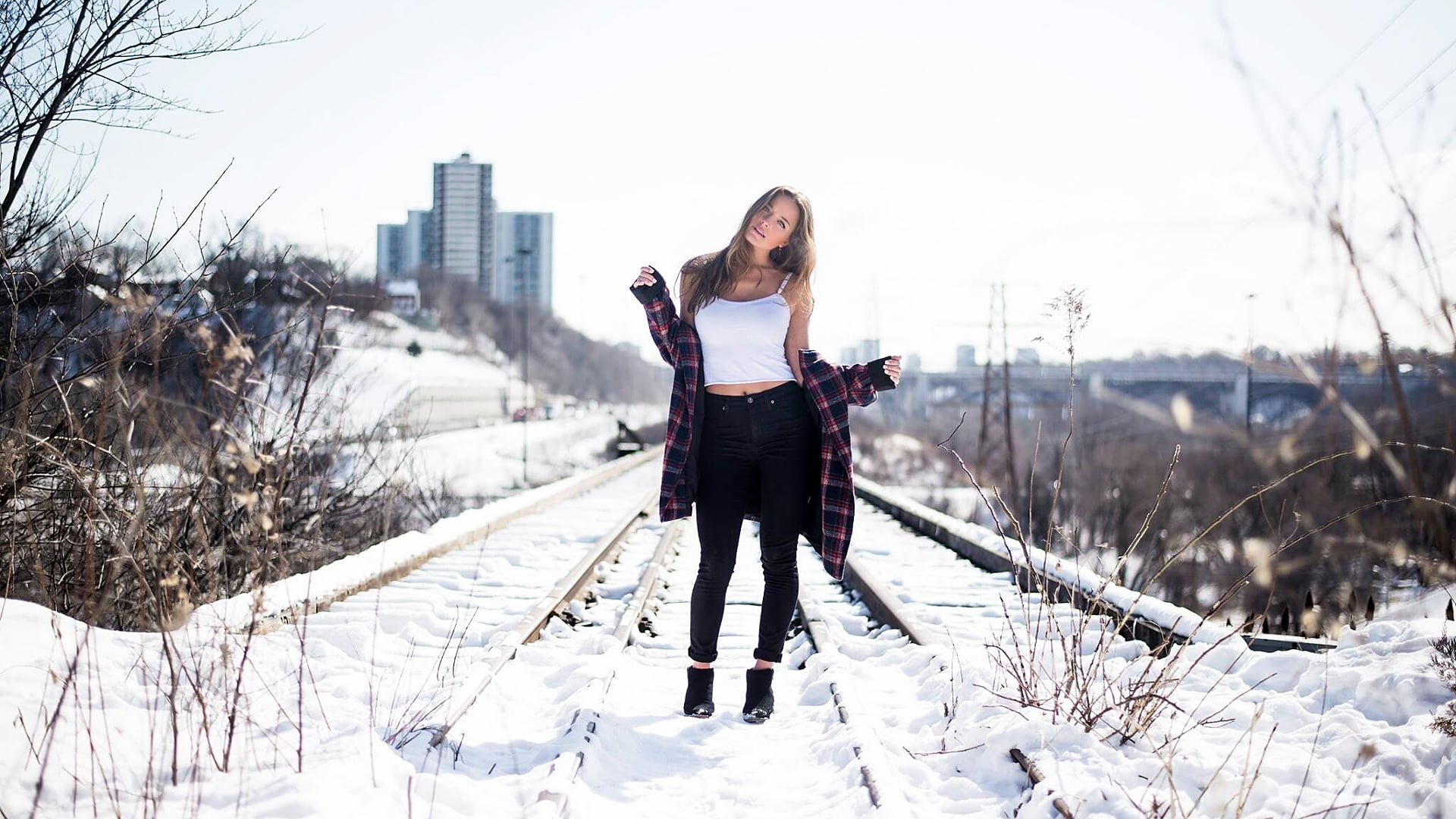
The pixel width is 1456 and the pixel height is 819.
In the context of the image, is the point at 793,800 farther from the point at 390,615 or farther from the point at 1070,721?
the point at 390,615

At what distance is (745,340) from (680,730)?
1376 mm

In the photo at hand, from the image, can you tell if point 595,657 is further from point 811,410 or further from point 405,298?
point 405,298

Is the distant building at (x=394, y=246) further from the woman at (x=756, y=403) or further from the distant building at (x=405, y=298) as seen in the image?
the woman at (x=756, y=403)

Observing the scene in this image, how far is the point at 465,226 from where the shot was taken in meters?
115

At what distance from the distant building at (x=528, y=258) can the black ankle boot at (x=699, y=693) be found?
388ft

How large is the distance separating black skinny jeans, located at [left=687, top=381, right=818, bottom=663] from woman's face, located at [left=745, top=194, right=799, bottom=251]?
500mm

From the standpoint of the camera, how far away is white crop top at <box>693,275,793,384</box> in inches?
128

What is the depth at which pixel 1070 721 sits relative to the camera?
2883mm

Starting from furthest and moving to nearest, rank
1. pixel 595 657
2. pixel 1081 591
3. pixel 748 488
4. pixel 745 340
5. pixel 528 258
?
pixel 528 258
pixel 1081 591
pixel 595 657
pixel 748 488
pixel 745 340

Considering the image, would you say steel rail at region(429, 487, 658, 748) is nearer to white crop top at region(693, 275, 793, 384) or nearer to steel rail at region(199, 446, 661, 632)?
steel rail at region(199, 446, 661, 632)

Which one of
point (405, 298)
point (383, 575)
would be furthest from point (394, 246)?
point (383, 575)

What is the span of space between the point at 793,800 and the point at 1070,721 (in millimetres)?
883

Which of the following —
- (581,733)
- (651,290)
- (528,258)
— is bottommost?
(581,733)

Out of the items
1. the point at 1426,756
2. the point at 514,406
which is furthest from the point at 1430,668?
the point at 514,406
